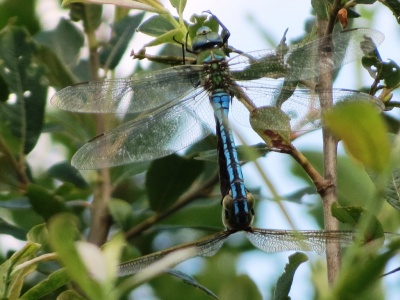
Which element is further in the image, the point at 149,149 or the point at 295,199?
the point at 295,199

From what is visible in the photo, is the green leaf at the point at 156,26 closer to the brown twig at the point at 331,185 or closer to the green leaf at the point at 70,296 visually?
the brown twig at the point at 331,185

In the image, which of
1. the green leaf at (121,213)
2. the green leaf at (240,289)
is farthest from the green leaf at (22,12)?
the green leaf at (240,289)

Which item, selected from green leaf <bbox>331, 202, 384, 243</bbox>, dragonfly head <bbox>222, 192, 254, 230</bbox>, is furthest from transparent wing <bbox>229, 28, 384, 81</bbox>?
green leaf <bbox>331, 202, 384, 243</bbox>

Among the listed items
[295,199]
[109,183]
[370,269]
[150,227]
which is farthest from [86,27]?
[370,269]

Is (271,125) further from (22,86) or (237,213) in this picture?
(22,86)

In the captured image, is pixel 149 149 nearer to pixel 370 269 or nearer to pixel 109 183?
pixel 109 183

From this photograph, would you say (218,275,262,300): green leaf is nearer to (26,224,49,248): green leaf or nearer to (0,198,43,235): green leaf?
(26,224,49,248): green leaf

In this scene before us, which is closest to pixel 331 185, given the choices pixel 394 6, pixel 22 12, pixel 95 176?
pixel 394 6
